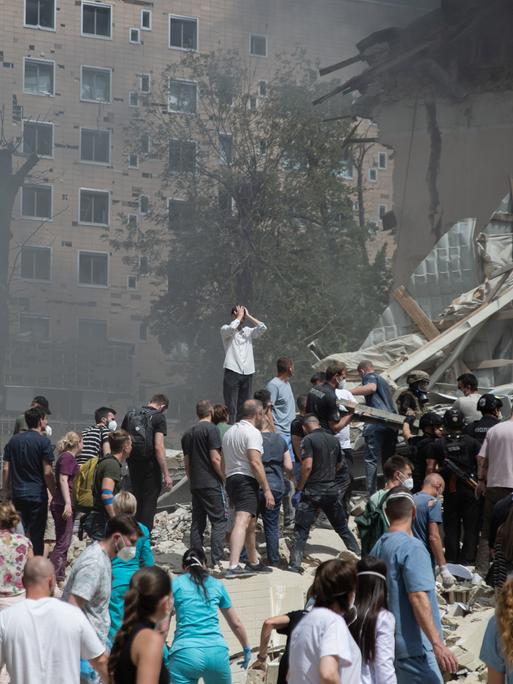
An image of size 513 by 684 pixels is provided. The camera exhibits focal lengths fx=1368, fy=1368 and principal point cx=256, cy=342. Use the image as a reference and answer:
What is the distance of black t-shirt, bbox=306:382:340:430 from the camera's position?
510 inches

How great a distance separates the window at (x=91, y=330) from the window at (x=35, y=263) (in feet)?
7.28

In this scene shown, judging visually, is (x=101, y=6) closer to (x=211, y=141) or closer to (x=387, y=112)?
(x=211, y=141)

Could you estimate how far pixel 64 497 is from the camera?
11.9 m

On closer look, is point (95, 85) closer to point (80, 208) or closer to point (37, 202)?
point (80, 208)

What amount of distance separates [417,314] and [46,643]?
42.8ft

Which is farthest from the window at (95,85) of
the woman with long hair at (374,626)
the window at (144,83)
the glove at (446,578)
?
the woman with long hair at (374,626)

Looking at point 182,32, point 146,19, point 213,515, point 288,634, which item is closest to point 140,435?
point 213,515

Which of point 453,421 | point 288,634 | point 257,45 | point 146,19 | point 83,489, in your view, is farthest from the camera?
point 146,19

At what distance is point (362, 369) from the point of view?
1432 centimetres

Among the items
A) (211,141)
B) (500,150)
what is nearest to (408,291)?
(500,150)

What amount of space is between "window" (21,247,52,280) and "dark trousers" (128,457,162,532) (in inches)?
1525

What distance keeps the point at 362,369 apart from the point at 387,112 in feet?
37.5

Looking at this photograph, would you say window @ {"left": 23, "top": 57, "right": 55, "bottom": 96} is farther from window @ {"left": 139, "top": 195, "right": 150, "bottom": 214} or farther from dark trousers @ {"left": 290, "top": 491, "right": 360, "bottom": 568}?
dark trousers @ {"left": 290, "top": 491, "right": 360, "bottom": 568}

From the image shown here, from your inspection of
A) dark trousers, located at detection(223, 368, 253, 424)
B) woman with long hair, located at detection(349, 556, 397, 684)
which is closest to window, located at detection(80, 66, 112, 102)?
dark trousers, located at detection(223, 368, 253, 424)
